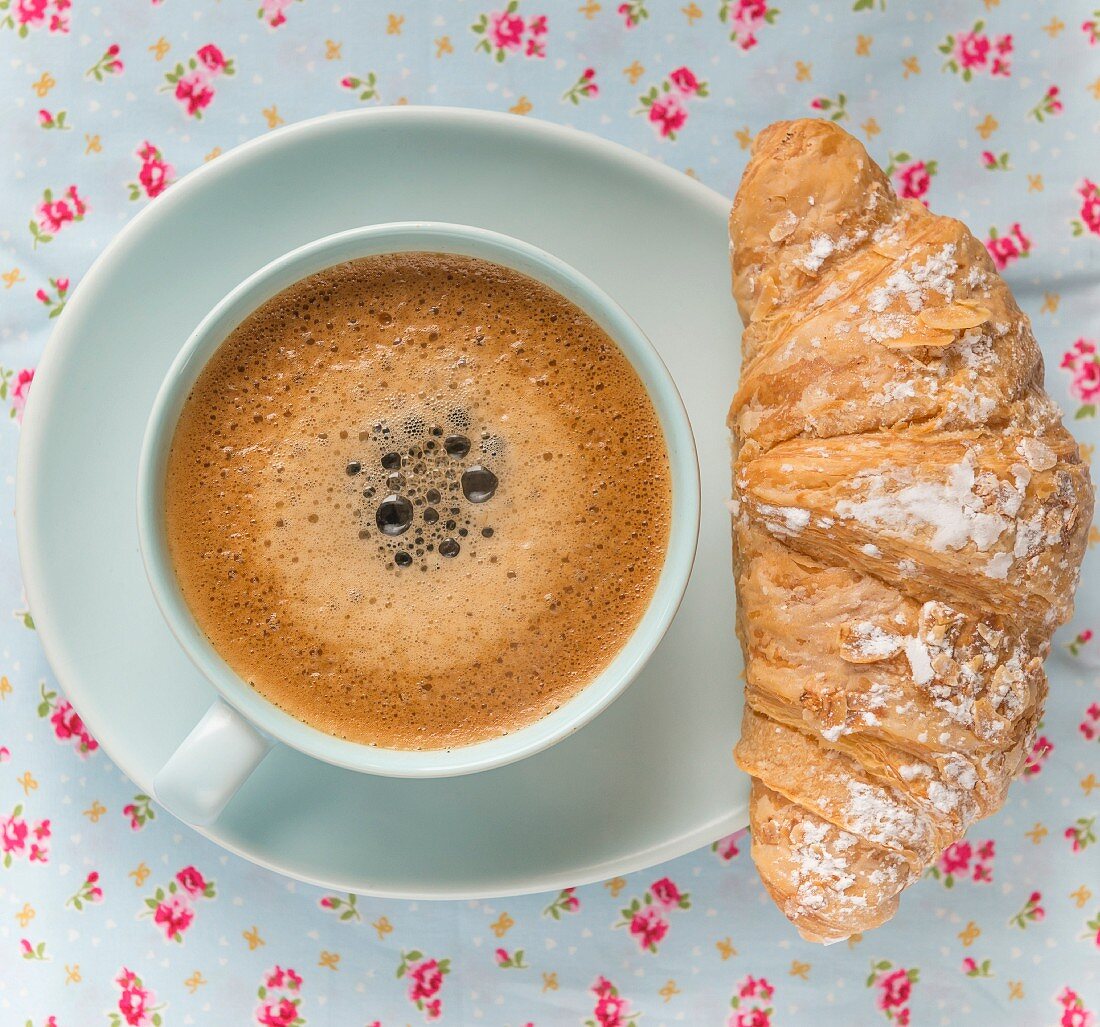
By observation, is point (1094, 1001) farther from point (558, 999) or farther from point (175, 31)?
point (175, 31)

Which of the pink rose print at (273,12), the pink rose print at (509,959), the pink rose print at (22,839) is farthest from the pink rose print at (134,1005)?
the pink rose print at (273,12)

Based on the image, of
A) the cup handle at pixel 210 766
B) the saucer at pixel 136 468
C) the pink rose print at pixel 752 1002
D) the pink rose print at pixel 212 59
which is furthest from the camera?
the pink rose print at pixel 752 1002

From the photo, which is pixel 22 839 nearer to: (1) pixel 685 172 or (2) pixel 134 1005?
(2) pixel 134 1005

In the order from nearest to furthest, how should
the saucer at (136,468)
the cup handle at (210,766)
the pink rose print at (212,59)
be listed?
the cup handle at (210,766) → the saucer at (136,468) → the pink rose print at (212,59)

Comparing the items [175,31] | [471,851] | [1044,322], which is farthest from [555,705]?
[175,31]

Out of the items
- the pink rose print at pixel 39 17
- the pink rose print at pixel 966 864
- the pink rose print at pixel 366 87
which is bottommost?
the pink rose print at pixel 966 864

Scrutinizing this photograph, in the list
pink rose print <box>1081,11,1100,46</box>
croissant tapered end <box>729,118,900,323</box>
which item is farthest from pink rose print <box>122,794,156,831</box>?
pink rose print <box>1081,11,1100,46</box>

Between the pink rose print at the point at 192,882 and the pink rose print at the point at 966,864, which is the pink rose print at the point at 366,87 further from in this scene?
the pink rose print at the point at 966,864
